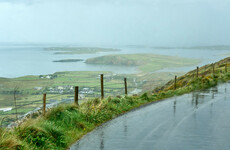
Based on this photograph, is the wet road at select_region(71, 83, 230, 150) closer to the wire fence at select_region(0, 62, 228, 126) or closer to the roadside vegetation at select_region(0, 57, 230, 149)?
the roadside vegetation at select_region(0, 57, 230, 149)

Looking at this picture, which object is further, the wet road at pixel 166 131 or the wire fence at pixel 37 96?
the wire fence at pixel 37 96

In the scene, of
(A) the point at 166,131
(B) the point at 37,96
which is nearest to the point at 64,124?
(A) the point at 166,131

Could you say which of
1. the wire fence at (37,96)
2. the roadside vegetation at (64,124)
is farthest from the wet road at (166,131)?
the wire fence at (37,96)

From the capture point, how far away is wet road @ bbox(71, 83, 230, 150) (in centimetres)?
843

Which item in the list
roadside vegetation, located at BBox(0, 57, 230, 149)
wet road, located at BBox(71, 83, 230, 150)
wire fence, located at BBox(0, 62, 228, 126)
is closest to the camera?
roadside vegetation, located at BBox(0, 57, 230, 149)

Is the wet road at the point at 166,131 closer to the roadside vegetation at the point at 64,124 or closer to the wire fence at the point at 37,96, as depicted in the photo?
the roadside vegetation at the point at 64,124

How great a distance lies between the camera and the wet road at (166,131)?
8.43 meters

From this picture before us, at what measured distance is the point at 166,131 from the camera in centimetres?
1006

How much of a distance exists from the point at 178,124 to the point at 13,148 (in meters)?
6.30

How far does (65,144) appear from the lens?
8.73 meters

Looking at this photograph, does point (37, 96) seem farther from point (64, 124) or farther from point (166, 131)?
point (166, 131)

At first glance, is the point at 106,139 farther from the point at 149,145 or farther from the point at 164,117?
the point at 164,117

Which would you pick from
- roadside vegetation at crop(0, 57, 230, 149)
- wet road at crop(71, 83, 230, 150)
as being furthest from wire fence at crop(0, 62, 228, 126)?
wet road at crop(71, 83, 230, 150)

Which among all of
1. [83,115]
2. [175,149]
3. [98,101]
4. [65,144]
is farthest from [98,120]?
[175,149]
